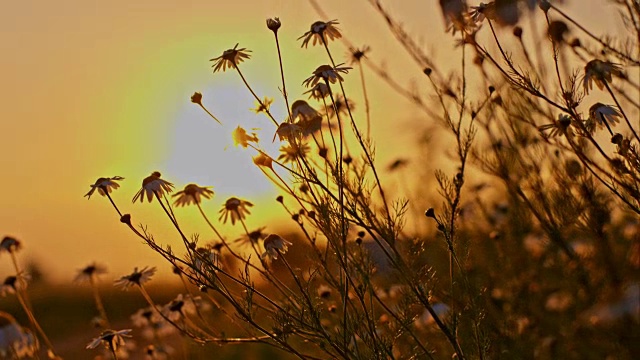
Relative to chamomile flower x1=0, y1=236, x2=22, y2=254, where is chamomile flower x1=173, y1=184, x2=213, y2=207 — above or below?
below

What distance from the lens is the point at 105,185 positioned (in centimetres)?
378

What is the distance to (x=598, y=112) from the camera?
372 cm

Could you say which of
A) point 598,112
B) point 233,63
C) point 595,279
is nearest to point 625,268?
point 595,279

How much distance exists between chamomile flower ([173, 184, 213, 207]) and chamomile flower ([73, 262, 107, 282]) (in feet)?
6.19

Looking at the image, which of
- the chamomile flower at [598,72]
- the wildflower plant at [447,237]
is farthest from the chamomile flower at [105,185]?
Result: the chamomile flower at [598,72]

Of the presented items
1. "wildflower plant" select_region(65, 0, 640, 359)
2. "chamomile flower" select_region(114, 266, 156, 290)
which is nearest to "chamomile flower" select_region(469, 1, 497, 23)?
"wildflower plant" select_region(65, 0, 640, 359)

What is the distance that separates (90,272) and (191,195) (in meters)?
2.02

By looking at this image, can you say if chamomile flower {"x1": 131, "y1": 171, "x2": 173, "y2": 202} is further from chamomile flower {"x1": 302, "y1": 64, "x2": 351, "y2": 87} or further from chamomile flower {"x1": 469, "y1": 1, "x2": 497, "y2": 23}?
chamomile flower {"x1": 469, "y1": 1, "x2": 497, "y2": 23}

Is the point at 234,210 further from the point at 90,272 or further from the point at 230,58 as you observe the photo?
the point at 90,272

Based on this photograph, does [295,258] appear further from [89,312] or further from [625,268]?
[89,312]

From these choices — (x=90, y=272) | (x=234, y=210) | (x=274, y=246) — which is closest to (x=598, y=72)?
(x=274, y=246)

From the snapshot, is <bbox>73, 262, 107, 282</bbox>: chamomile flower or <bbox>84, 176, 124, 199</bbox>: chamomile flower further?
<bbox>73, 262, 107, 282</bbox>: chamomile flower

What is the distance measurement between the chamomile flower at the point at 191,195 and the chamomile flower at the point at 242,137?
48 cm

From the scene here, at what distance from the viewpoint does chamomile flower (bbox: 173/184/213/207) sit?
413 cm
